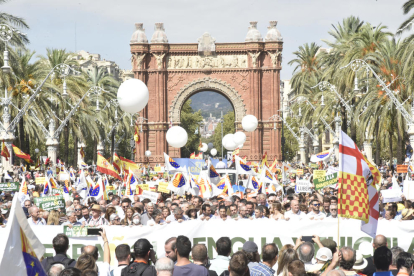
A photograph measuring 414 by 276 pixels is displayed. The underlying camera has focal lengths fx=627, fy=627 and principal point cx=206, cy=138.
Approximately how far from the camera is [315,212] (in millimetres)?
12047

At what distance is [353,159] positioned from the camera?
28.0 ft

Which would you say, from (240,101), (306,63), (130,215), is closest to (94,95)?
(240,101)

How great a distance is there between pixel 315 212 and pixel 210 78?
42781 mm

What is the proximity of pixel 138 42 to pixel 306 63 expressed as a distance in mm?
14328

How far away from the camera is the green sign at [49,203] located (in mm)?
13273

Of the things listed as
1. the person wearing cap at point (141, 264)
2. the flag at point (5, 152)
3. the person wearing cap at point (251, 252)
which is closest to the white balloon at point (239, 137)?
the flag at point (5, 152)

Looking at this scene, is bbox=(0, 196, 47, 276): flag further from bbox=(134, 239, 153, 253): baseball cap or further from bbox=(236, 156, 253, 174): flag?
bbox=(236, 156, 253, 174): flag

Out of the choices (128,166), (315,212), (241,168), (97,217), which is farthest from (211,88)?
(97,217)

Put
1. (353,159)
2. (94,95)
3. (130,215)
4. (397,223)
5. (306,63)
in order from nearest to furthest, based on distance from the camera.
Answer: (353,159) < (397,223) < (130,215) < (94,95) < (306,63)

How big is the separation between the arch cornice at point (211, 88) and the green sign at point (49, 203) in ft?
134

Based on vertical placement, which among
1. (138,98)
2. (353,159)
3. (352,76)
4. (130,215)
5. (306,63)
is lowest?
(130,215)

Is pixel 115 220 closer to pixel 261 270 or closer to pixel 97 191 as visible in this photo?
pixel 261 270

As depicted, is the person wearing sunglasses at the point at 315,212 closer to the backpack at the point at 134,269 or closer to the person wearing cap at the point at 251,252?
the person wearing cap at the point at 251,252

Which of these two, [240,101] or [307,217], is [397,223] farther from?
[240,101]
